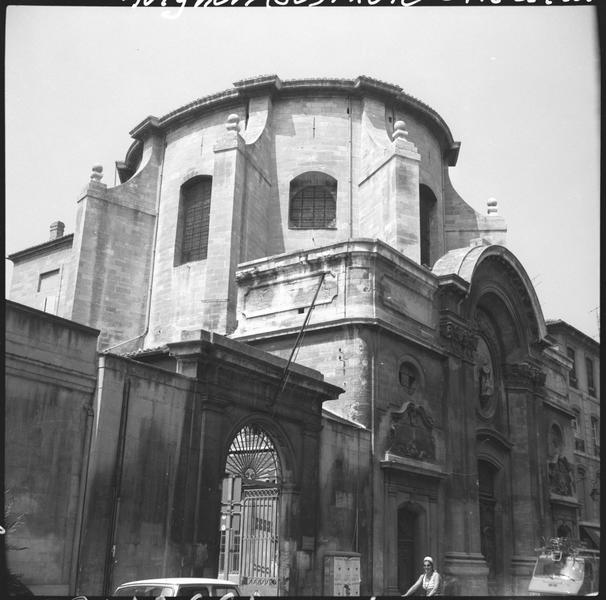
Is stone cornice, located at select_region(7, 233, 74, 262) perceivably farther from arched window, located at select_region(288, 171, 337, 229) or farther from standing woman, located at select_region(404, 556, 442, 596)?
standing woman, located at select_region(404, 556, 442, 596)

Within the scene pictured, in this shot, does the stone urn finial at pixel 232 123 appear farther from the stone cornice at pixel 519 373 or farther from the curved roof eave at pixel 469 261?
the stone cornice at pixel 519 373

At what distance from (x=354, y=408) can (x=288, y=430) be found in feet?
10.8

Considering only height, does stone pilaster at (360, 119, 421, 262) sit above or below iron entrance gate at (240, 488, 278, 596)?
above

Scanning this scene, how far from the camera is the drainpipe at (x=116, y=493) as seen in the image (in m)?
13.1

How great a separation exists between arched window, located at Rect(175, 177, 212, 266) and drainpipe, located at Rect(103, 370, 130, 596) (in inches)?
539

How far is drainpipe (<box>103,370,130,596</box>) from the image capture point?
13133mm

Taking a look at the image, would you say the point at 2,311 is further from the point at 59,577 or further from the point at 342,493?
the point at 342,493

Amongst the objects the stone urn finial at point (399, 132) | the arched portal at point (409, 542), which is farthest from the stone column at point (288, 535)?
the stone urn finial at point (399, 132)

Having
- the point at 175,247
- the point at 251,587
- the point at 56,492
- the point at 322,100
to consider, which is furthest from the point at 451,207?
the point at 56,492

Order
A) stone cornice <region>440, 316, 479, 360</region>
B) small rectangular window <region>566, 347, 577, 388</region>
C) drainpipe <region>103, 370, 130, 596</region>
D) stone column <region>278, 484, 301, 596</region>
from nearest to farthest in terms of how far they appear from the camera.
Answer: drainpipe <region>103, 370, 130, 596</region> < stone column <region>278, 484, 301, 596</region> < stone cornice <region>440, 316, 479, 360</region> < small rectangular window <region>566, 347, 577, 388</region>

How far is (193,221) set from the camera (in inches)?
1120

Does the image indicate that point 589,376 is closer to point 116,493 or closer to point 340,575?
point 340,575

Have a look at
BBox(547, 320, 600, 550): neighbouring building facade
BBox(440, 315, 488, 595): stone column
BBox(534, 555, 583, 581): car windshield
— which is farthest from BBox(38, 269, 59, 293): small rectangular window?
BBox(547, 320, 600, 550): neighbouring building facade

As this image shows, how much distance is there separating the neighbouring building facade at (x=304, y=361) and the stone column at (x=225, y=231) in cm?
7
